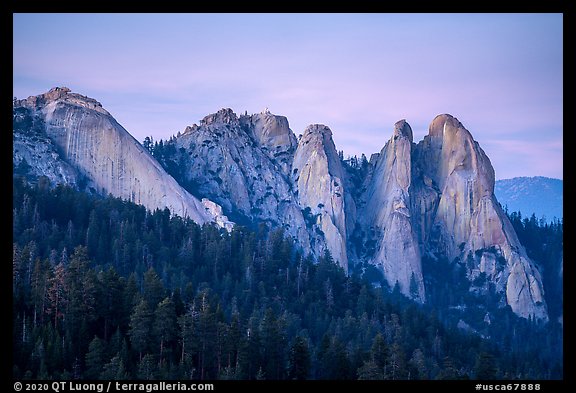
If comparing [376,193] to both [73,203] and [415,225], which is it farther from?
[73,203]

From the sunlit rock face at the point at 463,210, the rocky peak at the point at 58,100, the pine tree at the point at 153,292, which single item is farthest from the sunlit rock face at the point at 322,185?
the pine tree at the point at 153,292

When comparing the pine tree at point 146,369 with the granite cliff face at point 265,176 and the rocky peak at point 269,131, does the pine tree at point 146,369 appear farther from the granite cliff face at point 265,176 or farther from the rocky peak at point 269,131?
the rocky peak at point 269,131

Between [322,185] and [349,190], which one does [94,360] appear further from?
[349,190]

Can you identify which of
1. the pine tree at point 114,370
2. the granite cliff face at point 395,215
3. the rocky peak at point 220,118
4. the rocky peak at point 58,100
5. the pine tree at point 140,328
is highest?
the rocky peak at point 220,118

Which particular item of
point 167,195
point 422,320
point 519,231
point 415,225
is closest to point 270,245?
point 422,320

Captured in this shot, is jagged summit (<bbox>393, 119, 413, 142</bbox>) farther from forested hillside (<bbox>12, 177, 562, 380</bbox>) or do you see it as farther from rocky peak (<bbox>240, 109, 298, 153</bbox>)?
forested hillside (<bbox>12, 177, 562, 380</bbox>)

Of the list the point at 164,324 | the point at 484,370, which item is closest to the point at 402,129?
the point at 484,370
